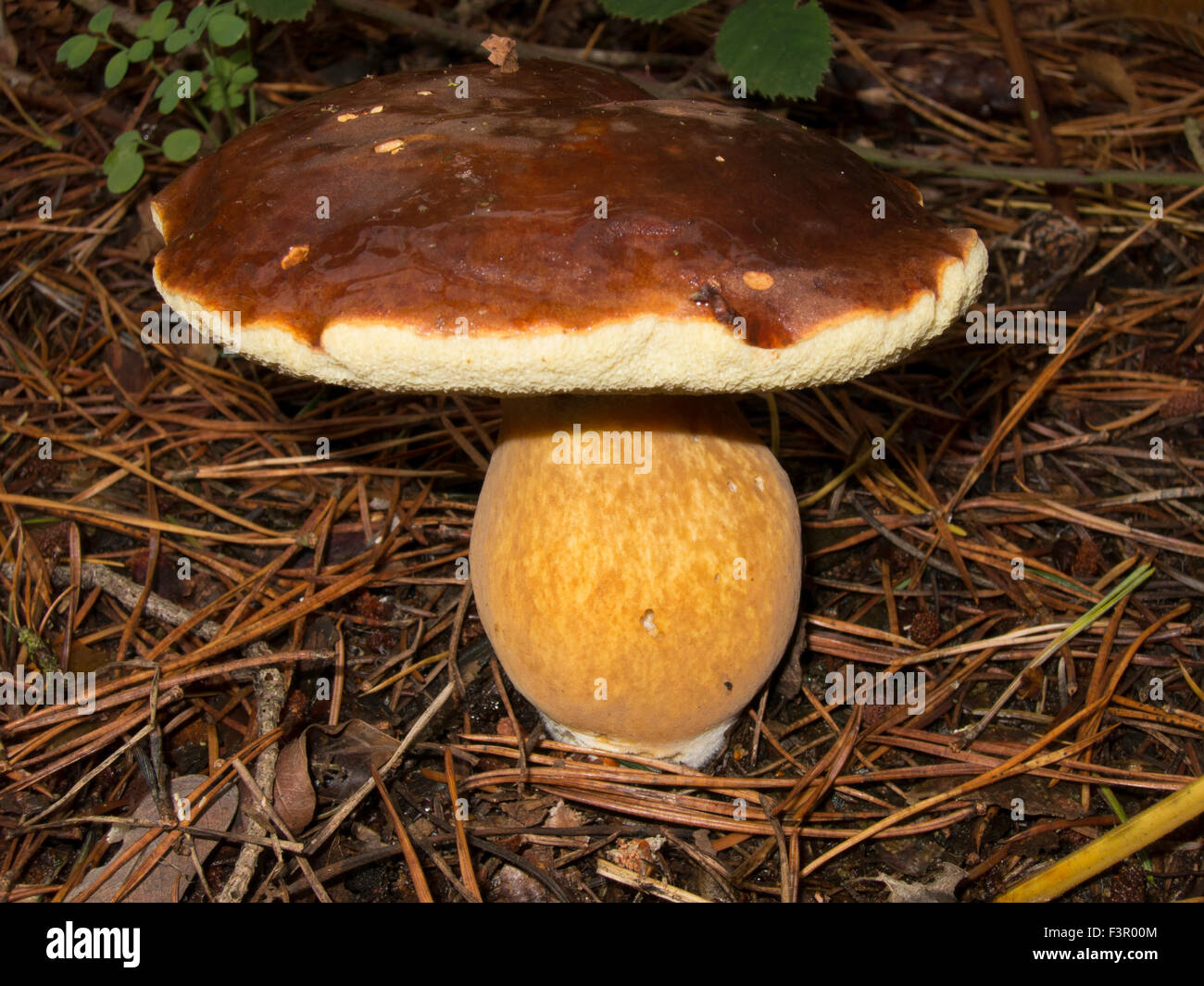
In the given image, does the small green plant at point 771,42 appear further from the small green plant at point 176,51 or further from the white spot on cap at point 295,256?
the white spot on cap at point 295,256

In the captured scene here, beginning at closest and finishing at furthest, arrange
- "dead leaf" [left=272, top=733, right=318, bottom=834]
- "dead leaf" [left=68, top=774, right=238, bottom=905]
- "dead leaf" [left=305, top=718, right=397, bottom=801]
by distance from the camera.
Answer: "dead leaf" [left=68, top=774, right=238, bottom=905], "dead leaf" [left=272, top=733, right=318, bottom=834], "dead leaf" [left=305, top=718, right=397, bottom=801]

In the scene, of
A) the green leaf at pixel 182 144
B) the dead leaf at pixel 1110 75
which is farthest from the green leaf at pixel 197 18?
the dead leaf at pixel 1110 75

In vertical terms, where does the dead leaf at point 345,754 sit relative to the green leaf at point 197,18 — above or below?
below

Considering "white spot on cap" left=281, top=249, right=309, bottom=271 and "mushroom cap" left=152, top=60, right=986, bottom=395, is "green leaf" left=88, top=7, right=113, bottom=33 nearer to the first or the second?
"mushroom cap" left=152, top=60, right=986, bottom=395

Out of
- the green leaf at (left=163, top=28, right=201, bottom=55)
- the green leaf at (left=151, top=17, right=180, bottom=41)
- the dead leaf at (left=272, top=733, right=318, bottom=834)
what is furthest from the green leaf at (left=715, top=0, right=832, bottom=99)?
the dead leaf at (left=272, top=733, right=318, bottom=834)

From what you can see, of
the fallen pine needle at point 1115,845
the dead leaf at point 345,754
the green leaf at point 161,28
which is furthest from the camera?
the green leaf at point 161,28
